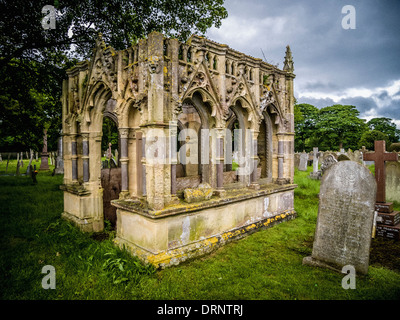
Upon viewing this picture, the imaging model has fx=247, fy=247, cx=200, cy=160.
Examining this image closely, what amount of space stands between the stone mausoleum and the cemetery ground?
427 millimetres

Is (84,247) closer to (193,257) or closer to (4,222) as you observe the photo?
(193,257)

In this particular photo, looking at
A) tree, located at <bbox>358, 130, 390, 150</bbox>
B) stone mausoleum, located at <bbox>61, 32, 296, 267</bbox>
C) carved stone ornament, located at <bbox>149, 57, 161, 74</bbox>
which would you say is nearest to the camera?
carved stone ornament, located at <bbox>149, 57, 161, 74</bbox>

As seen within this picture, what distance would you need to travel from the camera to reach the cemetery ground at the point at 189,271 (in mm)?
3841

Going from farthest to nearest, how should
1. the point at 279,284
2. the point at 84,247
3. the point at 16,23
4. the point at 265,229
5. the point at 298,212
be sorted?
the point at 298,212 < the point at 16,23 < the point at 265,229 < the point at 84,247 < the point at 279,284

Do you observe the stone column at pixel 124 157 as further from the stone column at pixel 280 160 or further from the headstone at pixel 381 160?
the headstone at pixel 381 160

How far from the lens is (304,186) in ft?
41.4

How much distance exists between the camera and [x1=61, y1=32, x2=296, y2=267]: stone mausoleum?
188 inches

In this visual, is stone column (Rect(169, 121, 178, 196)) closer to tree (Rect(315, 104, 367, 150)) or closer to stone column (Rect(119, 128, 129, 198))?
stone column (Rect(119, 128, 129, 198))

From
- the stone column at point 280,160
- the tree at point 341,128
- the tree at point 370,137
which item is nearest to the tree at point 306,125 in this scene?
the tree at point 341,128

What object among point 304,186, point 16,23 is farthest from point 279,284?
point 16,23

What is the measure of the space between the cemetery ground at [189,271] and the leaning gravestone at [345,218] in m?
0.32

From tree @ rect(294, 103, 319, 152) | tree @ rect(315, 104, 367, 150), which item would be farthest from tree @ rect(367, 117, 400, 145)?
tree @ rect(294, 103, 319, 152)

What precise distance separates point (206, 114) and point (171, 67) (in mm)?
1555

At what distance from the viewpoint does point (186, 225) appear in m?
5.11
